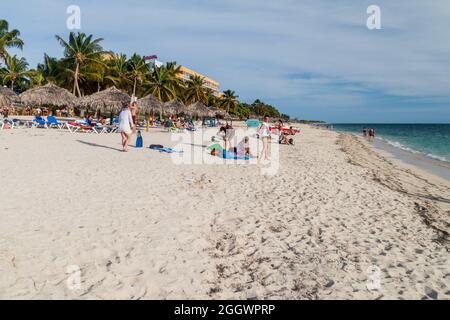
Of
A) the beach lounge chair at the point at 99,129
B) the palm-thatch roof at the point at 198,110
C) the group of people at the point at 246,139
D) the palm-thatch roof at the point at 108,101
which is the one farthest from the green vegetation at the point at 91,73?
the group of people at the point at 246,139

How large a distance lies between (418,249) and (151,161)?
7427mm

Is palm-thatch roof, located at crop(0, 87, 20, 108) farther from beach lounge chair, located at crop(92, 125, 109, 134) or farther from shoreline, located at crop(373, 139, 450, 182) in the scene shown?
shoreline, located at crop(373, 139, 450, 182)

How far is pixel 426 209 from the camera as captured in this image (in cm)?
599

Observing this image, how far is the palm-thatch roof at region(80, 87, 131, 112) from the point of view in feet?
68.8

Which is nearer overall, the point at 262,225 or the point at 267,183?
the point at 262,225

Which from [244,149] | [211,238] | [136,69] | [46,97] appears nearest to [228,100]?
[136,69]

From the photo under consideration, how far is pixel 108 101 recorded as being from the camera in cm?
2091

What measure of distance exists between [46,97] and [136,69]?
15849 millimetres

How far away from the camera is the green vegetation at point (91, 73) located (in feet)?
99.8

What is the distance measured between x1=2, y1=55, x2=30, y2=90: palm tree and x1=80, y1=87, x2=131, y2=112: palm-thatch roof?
26.1 m
